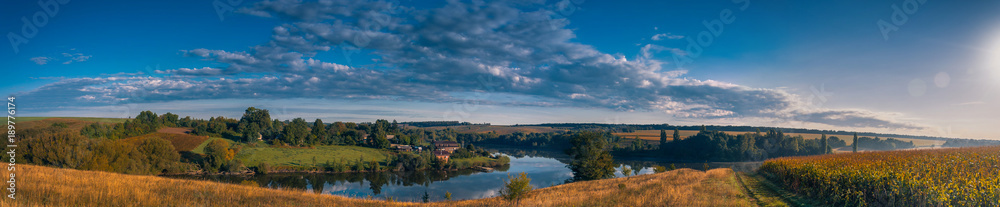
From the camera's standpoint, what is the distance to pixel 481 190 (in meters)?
62.5

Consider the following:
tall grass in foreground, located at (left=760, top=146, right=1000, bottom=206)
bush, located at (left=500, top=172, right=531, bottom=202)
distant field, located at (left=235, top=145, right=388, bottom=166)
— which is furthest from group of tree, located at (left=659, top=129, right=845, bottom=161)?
bush, located at (left=500, top=172, right=531, bottom=202)

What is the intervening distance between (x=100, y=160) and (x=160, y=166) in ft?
69.7

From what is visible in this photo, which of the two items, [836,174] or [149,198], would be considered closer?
[149,198]

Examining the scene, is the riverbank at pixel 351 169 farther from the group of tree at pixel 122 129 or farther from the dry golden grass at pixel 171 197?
the dry golden grass at pixel 171 197

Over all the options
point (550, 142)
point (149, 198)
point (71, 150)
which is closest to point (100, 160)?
point (71, 150)

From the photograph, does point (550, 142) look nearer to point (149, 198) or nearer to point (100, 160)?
point (100, 160)

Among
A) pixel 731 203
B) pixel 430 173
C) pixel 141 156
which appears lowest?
pixel 430 173

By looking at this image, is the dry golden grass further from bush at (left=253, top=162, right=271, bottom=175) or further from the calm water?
bush at (left=253, top=162, right=271, bottom=175)

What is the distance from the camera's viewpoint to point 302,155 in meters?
92.9

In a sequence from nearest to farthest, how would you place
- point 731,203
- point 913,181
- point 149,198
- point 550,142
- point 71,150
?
point 149,198 → point 913,181 → point 731,203 → point 71,150 → point 550,142

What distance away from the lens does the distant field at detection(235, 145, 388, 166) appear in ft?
282

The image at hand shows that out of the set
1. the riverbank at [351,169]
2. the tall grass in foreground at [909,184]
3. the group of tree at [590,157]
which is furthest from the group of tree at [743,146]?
the tall grass in foreground at [909,184]

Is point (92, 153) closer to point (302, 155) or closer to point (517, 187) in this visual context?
point (302, 155)

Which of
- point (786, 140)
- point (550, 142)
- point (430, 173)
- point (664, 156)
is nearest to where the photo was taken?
point (430, 173)
